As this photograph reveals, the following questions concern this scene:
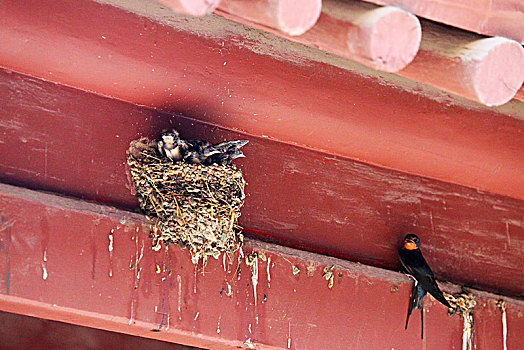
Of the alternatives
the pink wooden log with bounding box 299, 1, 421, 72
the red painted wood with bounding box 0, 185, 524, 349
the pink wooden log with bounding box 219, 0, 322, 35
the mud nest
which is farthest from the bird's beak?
the pink wooden log with bounding box 219, 0, 322, 35

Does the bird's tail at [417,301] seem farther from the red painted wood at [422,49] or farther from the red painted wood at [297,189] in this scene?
the red painted wood at [422,49]

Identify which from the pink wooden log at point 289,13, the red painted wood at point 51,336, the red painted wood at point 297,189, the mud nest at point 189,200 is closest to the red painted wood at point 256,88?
the red painted wood at point 297,189

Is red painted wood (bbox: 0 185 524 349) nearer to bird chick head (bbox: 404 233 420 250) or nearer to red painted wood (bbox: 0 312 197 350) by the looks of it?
bird chick head (bbox: 404 233 420 250)

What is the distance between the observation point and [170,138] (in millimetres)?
2396

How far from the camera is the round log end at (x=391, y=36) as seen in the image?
1.42 meters

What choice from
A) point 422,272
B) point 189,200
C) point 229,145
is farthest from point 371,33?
point 422,272

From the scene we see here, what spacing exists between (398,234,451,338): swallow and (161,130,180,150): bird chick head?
96cm

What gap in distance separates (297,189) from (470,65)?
3.92 feet

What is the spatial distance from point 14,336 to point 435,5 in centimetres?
264

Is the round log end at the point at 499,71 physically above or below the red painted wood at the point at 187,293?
above

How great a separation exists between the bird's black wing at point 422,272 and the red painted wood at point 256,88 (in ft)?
1.15

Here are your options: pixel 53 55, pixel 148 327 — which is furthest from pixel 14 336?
pixel 53 55

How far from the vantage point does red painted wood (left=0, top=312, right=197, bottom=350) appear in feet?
11.0

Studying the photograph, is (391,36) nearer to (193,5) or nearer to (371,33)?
(371,33)
